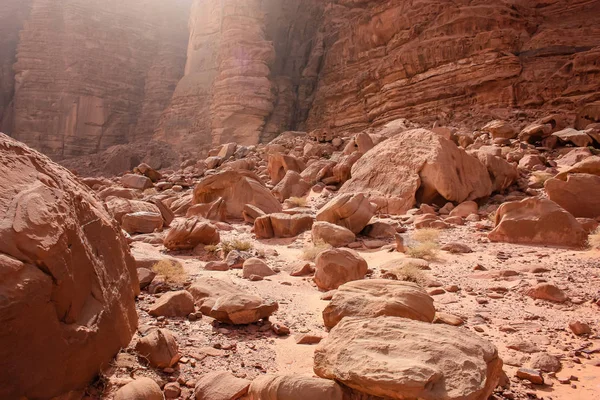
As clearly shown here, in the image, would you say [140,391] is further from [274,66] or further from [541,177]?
[274,66]

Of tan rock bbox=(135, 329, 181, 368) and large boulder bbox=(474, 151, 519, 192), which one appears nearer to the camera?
tan rock bbox=(135, 329, 181, 368)

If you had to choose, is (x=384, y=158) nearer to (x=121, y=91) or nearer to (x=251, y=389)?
(x=251, y=389)

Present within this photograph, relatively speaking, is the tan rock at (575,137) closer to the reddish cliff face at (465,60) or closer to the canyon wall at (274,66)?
the canyon wall at (274,66)

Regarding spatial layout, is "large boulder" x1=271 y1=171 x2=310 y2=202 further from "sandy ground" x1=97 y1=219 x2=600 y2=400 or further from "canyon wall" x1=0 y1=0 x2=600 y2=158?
"canyon wall" x1=0 y1=0 x2=600 y2=158

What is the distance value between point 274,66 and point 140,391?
26.3 meters

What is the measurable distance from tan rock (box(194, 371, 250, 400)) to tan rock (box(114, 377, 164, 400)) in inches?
9.1

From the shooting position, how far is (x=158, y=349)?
271 cm

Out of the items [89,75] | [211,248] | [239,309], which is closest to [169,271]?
[239,309]

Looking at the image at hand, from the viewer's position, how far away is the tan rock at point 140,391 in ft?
7.25

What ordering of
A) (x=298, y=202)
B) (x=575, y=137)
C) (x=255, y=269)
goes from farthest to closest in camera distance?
(x=575, y=137) < (x=298, y=202) < (x=255, y=269)

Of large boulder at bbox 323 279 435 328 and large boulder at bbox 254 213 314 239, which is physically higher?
large boulder at bbox 323 279 435 328

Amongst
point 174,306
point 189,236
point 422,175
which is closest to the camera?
point 174,306

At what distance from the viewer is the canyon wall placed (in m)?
17.5

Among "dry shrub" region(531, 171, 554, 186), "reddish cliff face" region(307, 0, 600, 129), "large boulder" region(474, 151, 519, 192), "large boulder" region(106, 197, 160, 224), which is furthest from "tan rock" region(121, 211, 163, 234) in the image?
"reddish cliff face" region(307, 0, 600, 129)
